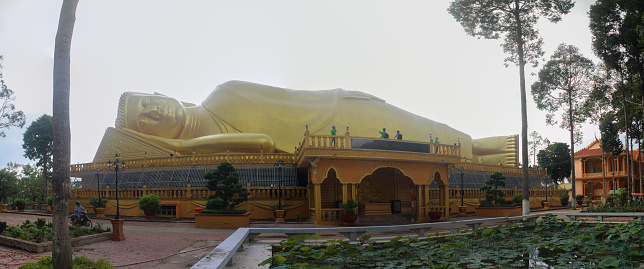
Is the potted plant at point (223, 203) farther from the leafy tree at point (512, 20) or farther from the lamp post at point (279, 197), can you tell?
the leafy tree at point (512, 20)

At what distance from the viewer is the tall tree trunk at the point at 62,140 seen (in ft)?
19.7

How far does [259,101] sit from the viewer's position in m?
22.9

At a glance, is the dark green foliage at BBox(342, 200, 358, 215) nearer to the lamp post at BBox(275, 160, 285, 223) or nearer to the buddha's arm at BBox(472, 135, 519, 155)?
the lamp post at BBox(275, 160, 285, 223)

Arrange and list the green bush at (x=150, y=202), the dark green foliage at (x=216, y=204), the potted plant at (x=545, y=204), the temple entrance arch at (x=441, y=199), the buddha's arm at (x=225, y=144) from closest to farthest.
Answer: the dark green foliage at (x=216, y=204) → the temple entrance arch at (x=441, y=199) → the green bush at (x=150, y=202) → the buddha's arm at (x=225, y=144) → the potted plant at (x=545, y=204)

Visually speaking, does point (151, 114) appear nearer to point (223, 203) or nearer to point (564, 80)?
point (223, 203)

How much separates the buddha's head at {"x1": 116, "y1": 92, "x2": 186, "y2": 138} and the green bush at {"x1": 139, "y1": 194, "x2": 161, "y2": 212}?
14.7ft

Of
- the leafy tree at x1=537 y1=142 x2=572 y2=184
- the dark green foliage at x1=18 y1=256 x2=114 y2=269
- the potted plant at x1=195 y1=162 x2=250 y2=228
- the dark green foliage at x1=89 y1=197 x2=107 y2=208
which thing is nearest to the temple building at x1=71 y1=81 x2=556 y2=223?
the dark green foliage at x1=89 y1=197 x2=107 y2=208

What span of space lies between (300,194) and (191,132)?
7.12 meters

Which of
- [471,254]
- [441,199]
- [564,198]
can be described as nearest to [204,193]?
[441,199]

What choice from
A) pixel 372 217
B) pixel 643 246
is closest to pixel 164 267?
pixel 643 246

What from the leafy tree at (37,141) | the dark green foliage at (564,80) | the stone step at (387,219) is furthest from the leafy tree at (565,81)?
the leafy tree at (37,141)

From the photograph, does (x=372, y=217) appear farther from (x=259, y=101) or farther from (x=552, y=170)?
(x=552, y=170)

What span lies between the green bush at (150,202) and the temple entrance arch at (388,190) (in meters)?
8.49

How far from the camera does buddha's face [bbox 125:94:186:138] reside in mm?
21938
